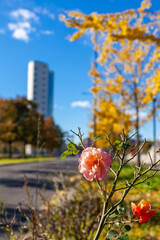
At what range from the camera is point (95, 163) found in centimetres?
128

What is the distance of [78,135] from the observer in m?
1.51

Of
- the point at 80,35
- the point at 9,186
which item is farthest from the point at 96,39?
the point at 9,186

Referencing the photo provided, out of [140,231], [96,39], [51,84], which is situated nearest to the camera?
[140,231]

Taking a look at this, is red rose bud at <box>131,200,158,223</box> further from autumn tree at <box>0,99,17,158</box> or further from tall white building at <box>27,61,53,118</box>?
tall white building at <box>27,61,53,118</box>

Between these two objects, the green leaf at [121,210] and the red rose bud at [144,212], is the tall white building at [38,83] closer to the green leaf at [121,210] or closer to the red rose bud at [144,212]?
the green leaf at [121,210]

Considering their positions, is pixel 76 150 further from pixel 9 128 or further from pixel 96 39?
pixel 9 128

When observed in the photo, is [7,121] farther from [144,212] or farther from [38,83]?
[38,83]

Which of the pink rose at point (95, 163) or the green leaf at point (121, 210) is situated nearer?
the pink rose at point (95, 163)

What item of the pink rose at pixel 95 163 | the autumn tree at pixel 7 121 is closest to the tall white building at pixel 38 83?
the autumn tree at pixel 7 121

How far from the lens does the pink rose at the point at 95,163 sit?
126 centimetres

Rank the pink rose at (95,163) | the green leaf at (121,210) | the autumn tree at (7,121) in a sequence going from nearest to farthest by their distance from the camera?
1. the pink rose at (95,163)
2. the green leaf at (121,210)
3. the autumn tree at (7,121)

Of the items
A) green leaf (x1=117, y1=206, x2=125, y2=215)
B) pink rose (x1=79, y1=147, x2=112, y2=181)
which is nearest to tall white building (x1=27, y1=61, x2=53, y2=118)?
green leaf (x1=117, y1=206, x2=125, y2=215)

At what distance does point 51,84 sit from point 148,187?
502 ft

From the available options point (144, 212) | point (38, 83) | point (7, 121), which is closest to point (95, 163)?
point (144, 212)
